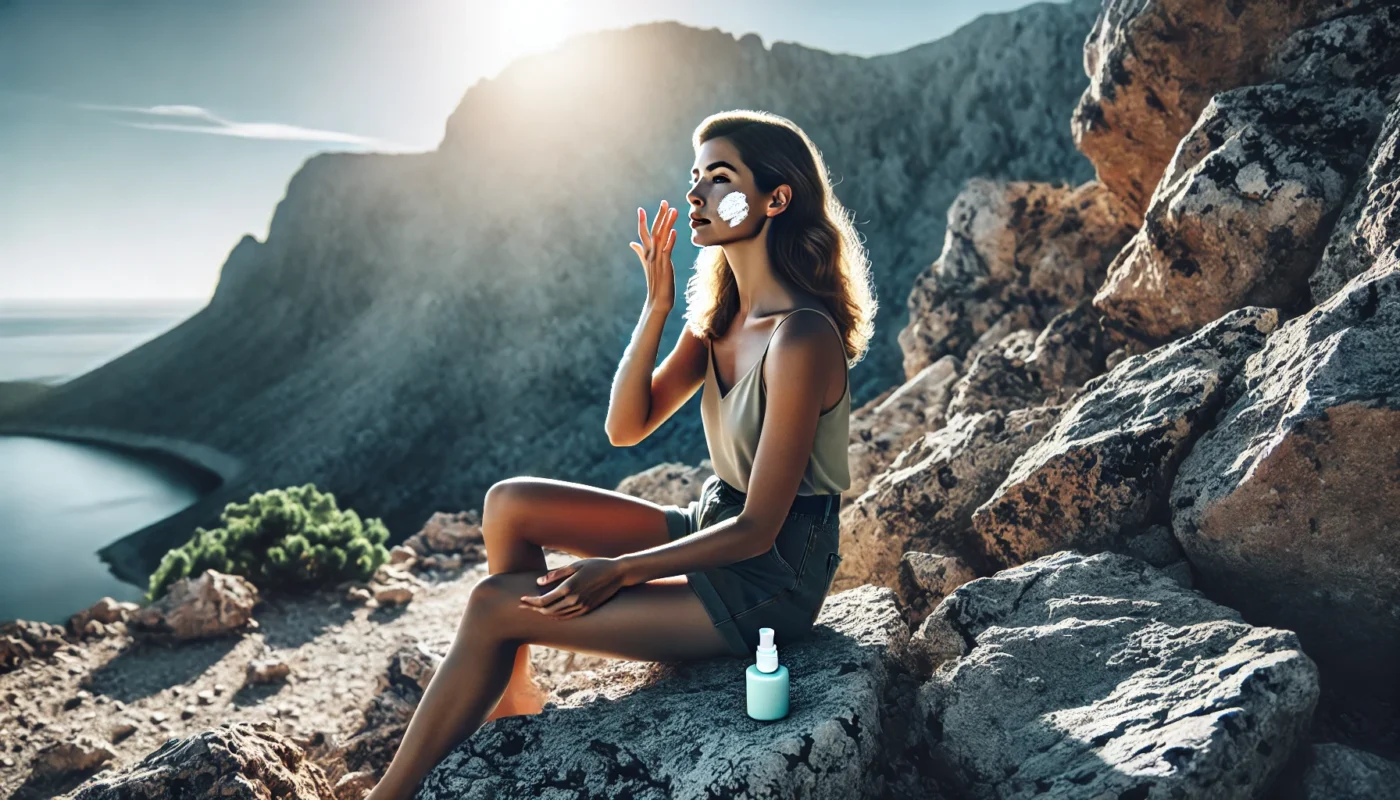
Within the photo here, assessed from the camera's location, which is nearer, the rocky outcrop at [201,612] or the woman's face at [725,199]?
the woman's face at [725,199]

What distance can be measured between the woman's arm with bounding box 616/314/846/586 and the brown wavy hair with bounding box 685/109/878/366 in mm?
336

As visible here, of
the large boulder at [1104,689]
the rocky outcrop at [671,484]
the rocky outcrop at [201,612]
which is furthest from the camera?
the rocky outcrop at [671,484]

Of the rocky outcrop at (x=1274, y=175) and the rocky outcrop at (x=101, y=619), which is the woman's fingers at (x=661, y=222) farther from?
the rocky outcrop at (x=101, y=619)

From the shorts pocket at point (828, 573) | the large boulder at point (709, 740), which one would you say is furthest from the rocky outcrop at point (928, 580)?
the shorts pocket at point (828, 573)

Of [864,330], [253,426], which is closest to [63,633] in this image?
[864,330]

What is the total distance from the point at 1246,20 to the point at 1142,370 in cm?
216

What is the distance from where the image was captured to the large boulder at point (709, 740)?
2.27 metres

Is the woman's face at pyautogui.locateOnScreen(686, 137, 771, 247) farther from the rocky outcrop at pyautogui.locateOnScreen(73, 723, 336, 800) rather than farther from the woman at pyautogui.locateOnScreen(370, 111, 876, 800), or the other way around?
the rocky outcrop at pyautogui.locateOnScreen(73, 723, 336, 800)

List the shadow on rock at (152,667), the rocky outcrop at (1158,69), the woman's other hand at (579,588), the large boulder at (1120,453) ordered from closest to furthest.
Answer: the woman's other hand at (579,588) → the large boulder at (1120,453) → the rocky outcrop at (1158,69) → the shadow on rock at (152,667)

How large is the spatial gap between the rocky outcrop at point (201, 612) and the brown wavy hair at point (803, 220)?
19.1 ft

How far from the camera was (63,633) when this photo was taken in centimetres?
713

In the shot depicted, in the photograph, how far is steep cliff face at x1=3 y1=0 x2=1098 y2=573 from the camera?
17750mm

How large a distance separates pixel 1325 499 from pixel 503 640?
2.30 metres

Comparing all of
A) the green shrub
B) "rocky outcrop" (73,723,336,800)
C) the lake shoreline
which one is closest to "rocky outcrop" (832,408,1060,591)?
"rocky outcrop" (73,723,336,800)
